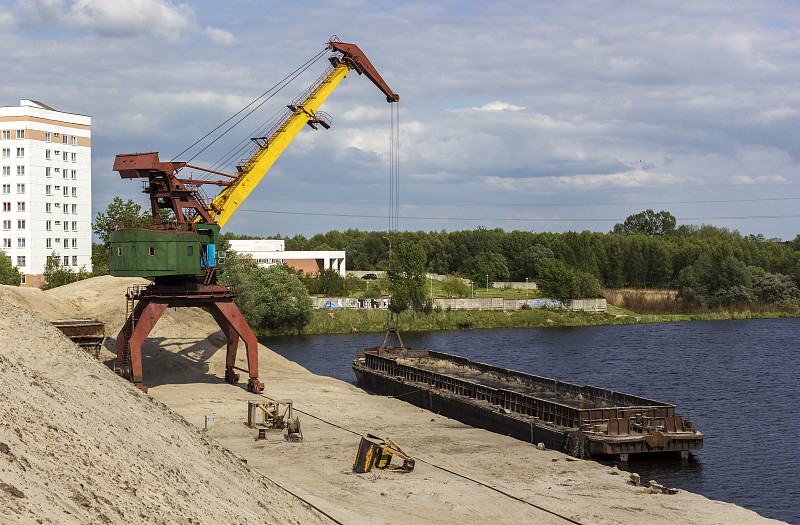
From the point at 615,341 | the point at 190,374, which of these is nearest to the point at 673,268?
the point at 615,341

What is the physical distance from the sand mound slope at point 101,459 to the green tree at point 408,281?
72.3 meters

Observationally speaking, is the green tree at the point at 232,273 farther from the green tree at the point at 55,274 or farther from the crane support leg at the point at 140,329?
the crane support leg at the point at 140,329

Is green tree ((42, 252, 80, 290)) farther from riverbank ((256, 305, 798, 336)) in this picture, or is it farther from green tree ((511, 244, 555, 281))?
green tree ((511, 244, 555, 281))

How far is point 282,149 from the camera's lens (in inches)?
1873

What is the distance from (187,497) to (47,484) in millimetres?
3436

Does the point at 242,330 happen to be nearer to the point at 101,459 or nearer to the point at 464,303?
the point at 101,459

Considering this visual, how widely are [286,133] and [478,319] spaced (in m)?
54.8

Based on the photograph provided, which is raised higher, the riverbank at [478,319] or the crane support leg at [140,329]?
the crane support leg at [140,329]

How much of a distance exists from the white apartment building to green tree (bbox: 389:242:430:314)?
38.3m

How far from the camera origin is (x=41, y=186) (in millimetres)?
93375

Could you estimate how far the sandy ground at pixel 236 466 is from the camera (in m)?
15.4

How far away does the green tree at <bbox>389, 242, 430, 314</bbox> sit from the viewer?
98.0 m

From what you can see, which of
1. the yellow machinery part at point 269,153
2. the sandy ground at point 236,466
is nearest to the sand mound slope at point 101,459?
the sandy ground at point 236,466

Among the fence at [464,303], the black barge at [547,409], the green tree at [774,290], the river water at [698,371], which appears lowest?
the river water at [698,371]
